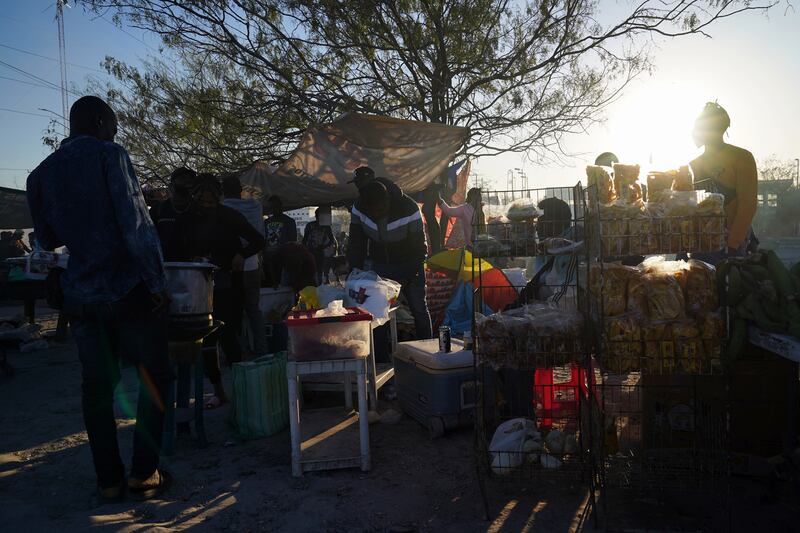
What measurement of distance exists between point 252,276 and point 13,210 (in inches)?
523

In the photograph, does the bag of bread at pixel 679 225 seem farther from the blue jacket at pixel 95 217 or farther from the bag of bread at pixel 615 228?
the blue jacket at pixel 95 217

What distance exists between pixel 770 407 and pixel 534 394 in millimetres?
1427

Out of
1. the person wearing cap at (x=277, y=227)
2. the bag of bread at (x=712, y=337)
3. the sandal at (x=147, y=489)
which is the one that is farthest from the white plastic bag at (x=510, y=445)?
the person wearing cap at (x=277, y=227)

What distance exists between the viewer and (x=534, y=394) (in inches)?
160

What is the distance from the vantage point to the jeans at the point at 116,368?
3238 millimetres

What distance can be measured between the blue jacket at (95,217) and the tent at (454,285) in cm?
477

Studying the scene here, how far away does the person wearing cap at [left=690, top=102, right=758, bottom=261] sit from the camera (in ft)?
14.1

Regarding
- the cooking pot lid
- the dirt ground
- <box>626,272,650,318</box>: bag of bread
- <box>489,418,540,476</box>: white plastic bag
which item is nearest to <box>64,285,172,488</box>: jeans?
the dirt ground

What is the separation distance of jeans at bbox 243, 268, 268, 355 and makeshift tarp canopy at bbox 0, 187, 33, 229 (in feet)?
40.3

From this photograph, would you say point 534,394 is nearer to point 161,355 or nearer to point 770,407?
point 770,407

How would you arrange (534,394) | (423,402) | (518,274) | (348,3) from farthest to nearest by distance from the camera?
(348,3) < (518,274) < (423,402) < (534,394)

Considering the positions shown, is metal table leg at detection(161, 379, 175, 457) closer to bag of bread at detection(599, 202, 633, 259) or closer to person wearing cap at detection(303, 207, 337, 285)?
bag of bread at detection(599, 202, 633, 259)

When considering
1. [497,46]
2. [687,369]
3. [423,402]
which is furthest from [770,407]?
[497,46]

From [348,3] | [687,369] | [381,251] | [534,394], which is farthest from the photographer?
[348,3]
